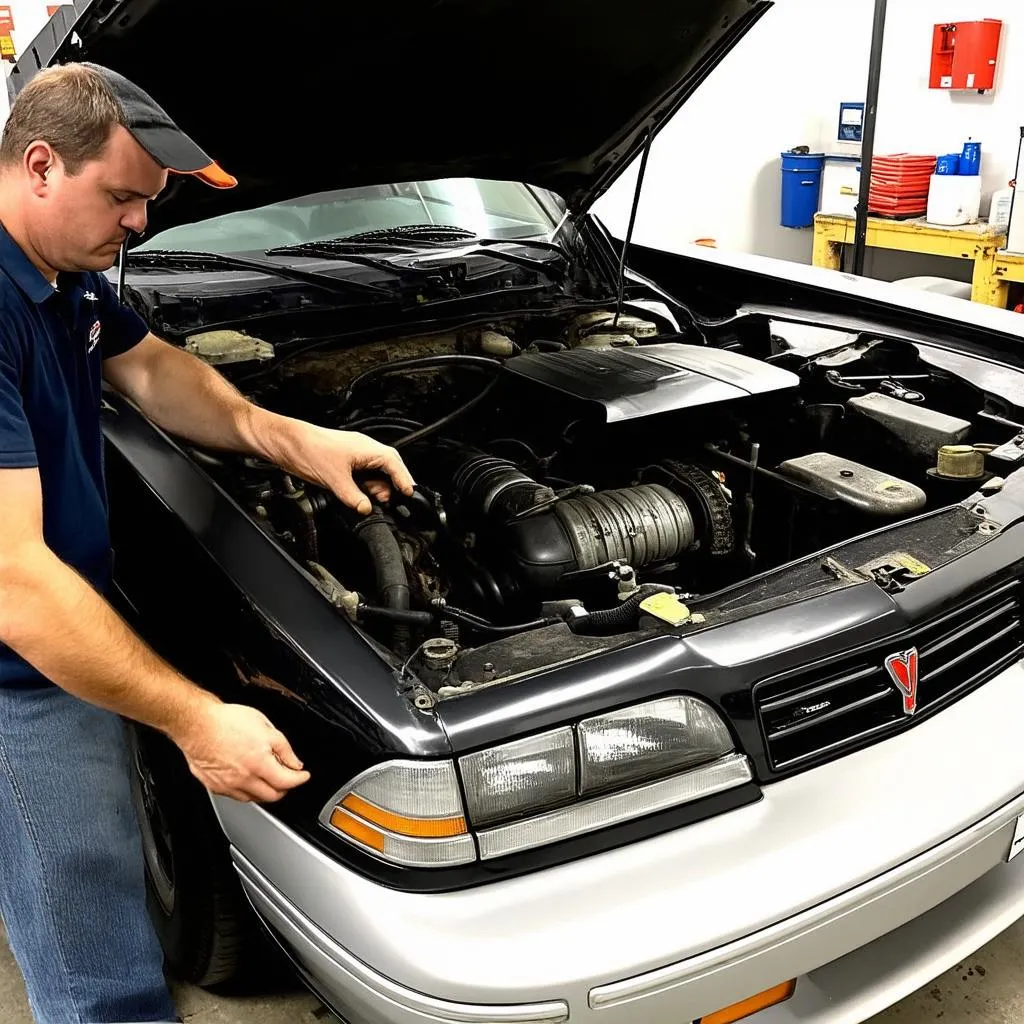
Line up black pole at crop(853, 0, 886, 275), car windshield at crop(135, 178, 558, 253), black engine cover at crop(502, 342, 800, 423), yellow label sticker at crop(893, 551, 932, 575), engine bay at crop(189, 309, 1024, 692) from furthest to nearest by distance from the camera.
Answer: black pole at crop(853, 0, 886, 275), car windshield at crop(135, 178, 558, 253), black engine cover at crop(502, 342, 800, 423), engine bay at crop(189, 309, 1024, 692), yellow label sticker at crop(893, 551, 932, 575)

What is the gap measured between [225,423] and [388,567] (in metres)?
0.39

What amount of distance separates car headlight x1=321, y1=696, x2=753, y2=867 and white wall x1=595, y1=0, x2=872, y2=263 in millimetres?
5008

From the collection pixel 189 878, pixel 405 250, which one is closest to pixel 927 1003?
pixel 189 878

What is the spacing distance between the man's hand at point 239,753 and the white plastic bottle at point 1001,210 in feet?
15.6

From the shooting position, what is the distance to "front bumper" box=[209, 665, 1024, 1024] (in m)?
1.10

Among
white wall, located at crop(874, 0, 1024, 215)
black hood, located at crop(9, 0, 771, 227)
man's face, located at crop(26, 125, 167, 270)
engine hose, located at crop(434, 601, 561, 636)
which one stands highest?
white wall, located at crop(874, 0, 1024, 215)

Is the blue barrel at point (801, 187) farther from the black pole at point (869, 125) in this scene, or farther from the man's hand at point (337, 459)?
the man's hand at point (337, 459)

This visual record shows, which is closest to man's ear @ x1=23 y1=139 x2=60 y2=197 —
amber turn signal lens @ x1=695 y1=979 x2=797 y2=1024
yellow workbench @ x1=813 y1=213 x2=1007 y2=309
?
amber turn signal lens @ x1=695 y1=979 x2=797 y2=1024

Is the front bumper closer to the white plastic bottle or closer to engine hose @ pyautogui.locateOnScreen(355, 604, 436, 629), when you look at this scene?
engine hose @ pyautogui.locateOnScreen(355, 604, 436, 629)

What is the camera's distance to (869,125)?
5.01 meters

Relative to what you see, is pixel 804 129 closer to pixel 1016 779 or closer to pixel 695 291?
pixel 695 291

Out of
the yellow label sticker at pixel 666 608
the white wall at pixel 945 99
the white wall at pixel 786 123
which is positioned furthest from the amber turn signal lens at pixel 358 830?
the white wall at pixel 945 99

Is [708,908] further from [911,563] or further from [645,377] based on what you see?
[645,377]

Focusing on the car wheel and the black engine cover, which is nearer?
the car wheel
